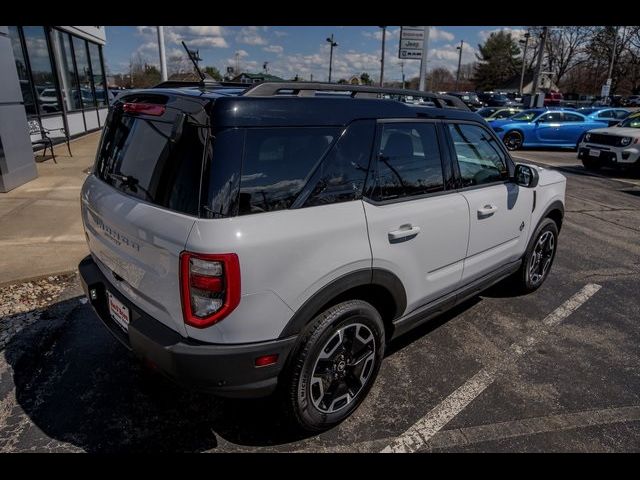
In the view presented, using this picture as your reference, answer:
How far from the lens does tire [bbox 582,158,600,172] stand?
477 inches

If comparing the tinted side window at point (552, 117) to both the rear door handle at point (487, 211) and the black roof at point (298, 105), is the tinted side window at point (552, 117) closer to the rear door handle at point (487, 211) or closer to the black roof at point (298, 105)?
the rear door handle at point (487, 211)

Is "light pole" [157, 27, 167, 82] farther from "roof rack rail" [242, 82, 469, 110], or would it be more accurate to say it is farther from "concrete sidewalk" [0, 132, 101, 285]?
"roof rack rail" [242, 82, 469, 110]

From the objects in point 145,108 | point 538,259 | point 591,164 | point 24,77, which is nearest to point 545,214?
point 538,259

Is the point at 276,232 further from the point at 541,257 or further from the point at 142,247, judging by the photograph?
the point at 541,257

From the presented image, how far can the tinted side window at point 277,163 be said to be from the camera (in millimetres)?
1930

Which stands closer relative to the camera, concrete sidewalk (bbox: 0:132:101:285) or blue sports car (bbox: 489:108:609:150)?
concrete sidewalk (bbox: 0:132:101:285)

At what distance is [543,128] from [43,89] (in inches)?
667

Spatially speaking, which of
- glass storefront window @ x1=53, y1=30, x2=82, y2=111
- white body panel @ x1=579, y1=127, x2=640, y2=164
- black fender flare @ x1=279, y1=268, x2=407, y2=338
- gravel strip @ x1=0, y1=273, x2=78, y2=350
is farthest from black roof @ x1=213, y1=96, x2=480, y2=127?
glass storefront window @ x1=53, y1=30, x2=82, y2=111

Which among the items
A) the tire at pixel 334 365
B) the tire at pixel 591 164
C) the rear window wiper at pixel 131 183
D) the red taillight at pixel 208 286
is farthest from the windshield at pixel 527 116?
the red taillight at pixel 208 286

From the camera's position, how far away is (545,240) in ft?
14.0

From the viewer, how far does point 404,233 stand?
2486 mm
